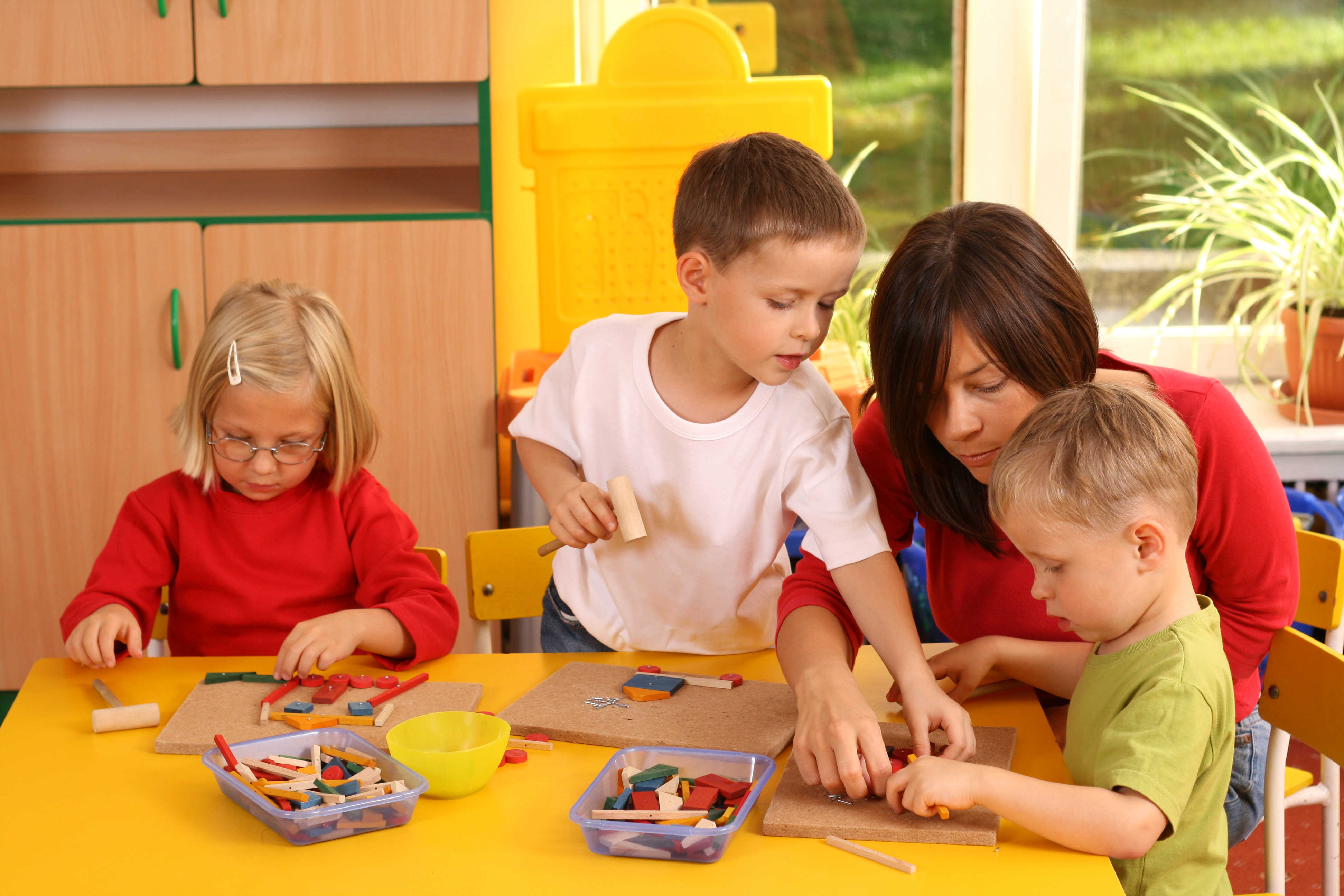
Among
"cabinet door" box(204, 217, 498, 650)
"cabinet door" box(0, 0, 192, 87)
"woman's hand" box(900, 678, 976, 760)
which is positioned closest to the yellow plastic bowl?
"woman's hand" box(900, 678, 976, 760)

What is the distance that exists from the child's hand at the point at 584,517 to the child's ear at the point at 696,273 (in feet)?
0.79

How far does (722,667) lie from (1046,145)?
1859 mm

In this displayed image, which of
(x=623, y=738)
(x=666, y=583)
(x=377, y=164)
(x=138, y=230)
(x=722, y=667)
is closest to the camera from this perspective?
(x=623, y=738)

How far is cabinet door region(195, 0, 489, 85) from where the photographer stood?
7.15 ft

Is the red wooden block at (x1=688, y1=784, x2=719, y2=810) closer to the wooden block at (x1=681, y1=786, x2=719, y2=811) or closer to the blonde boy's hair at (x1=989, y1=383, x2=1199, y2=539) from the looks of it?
the wooden block at (x1=681, y1=786, x2=719, y2=811)

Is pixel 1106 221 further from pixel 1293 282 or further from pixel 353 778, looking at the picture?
pixel 353 778

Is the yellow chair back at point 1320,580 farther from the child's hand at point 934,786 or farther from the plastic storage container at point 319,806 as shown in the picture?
the plastic storage container at point 319,806

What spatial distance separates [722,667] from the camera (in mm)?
1244

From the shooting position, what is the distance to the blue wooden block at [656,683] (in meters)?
1.15

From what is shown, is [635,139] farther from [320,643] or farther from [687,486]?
[320,643]

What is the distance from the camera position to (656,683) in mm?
1157

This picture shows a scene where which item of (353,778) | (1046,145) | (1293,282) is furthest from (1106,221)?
(353,778)

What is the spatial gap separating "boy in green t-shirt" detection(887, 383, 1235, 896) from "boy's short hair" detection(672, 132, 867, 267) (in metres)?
0.32

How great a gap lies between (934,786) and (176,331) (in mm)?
1759
